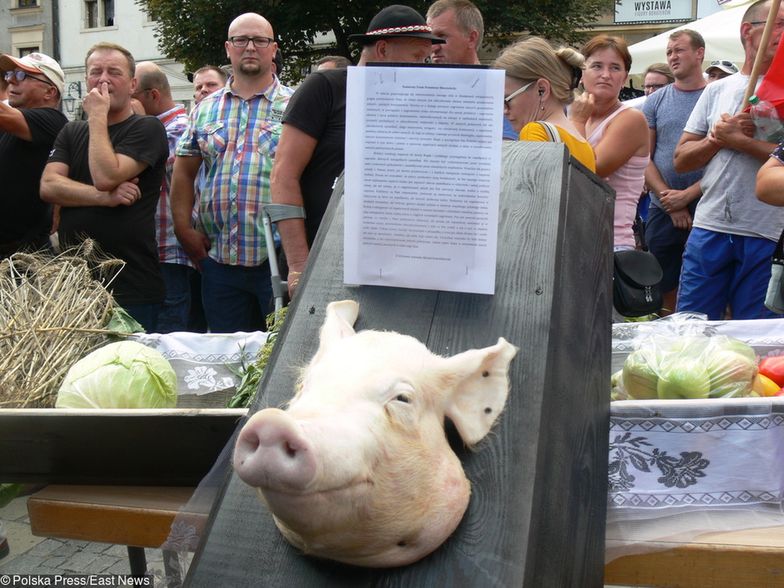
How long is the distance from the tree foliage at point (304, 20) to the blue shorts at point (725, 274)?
17.3 meters

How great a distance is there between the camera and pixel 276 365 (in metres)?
1.49

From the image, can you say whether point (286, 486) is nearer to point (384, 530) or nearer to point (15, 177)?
point (384, 530)

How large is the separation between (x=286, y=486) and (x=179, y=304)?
12.5ft

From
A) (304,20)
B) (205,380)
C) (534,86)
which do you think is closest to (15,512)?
(205,380)

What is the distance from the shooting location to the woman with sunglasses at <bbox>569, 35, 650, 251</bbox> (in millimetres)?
3543

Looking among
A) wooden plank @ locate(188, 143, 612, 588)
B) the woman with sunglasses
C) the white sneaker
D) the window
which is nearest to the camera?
wooden plank @ locate(188, 143, 612, 588)

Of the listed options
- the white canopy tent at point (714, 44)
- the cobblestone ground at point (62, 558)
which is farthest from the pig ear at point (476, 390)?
the white canopy tent at point (714, 44)

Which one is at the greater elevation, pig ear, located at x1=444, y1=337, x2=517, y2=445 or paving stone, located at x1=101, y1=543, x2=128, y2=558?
pig ear, located at x1=444, y1=337, x2=517, y2=445

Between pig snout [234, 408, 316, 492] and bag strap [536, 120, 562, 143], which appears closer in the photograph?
pig snout [234, 408, 316, 492]

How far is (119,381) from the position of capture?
2092 millimetres

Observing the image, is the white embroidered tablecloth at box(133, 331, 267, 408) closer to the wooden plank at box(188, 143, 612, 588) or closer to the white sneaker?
the wooden plank at box(188, 143, 612, 588)

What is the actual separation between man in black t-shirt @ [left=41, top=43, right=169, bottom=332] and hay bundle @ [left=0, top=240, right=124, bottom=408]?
3.43 feet

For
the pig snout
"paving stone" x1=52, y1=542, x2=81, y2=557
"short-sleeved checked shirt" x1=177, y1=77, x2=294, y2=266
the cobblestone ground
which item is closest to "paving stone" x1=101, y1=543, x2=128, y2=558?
the cobblestone ground

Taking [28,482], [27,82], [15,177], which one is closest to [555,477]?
[28,482]
